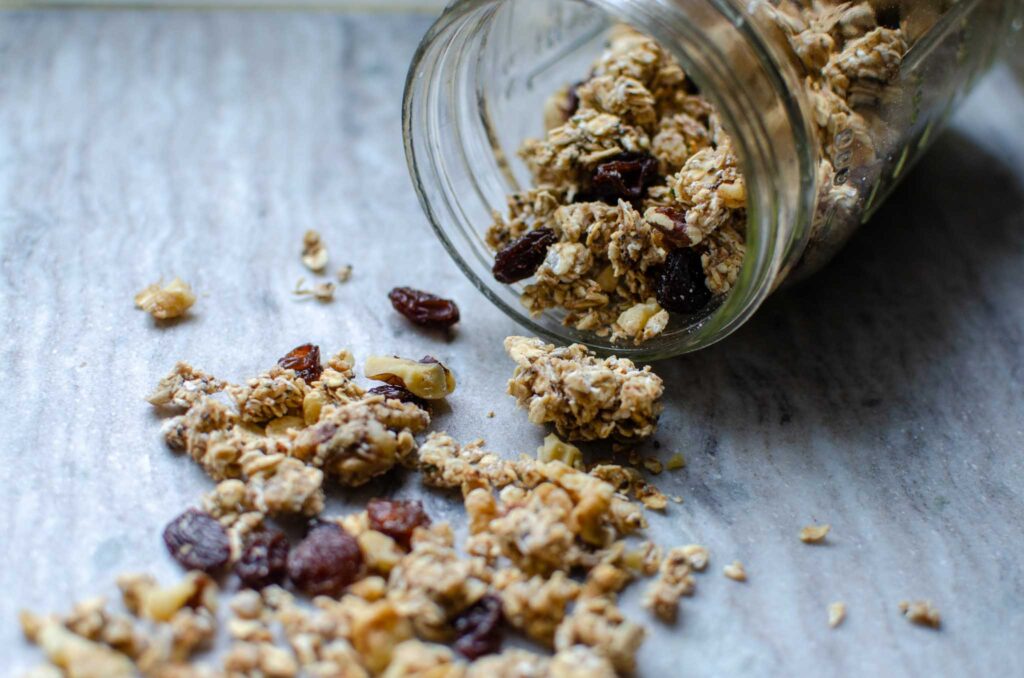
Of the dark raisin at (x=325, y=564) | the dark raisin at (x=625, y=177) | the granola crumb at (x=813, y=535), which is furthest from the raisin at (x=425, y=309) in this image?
the granola crumb at (x=813, y=535)

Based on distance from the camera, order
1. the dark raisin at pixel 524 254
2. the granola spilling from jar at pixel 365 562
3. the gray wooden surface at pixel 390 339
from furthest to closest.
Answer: the dark raisin at pixel 524 254
the gray wooden surface at pixel 390 339
the granola spilling from jar at pixel 365 562

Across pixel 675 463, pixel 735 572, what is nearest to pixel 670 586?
pixel 735 572

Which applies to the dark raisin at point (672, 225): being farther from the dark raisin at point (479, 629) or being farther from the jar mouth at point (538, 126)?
the dark raisin at point (479, 629)

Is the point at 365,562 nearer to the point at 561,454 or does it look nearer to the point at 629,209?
the point at 561,454

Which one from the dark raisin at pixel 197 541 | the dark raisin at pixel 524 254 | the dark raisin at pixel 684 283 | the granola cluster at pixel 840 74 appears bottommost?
the dark raisin at pixel 197 541

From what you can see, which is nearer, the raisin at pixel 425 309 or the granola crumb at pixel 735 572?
the granola crumb at pixel 735 572
